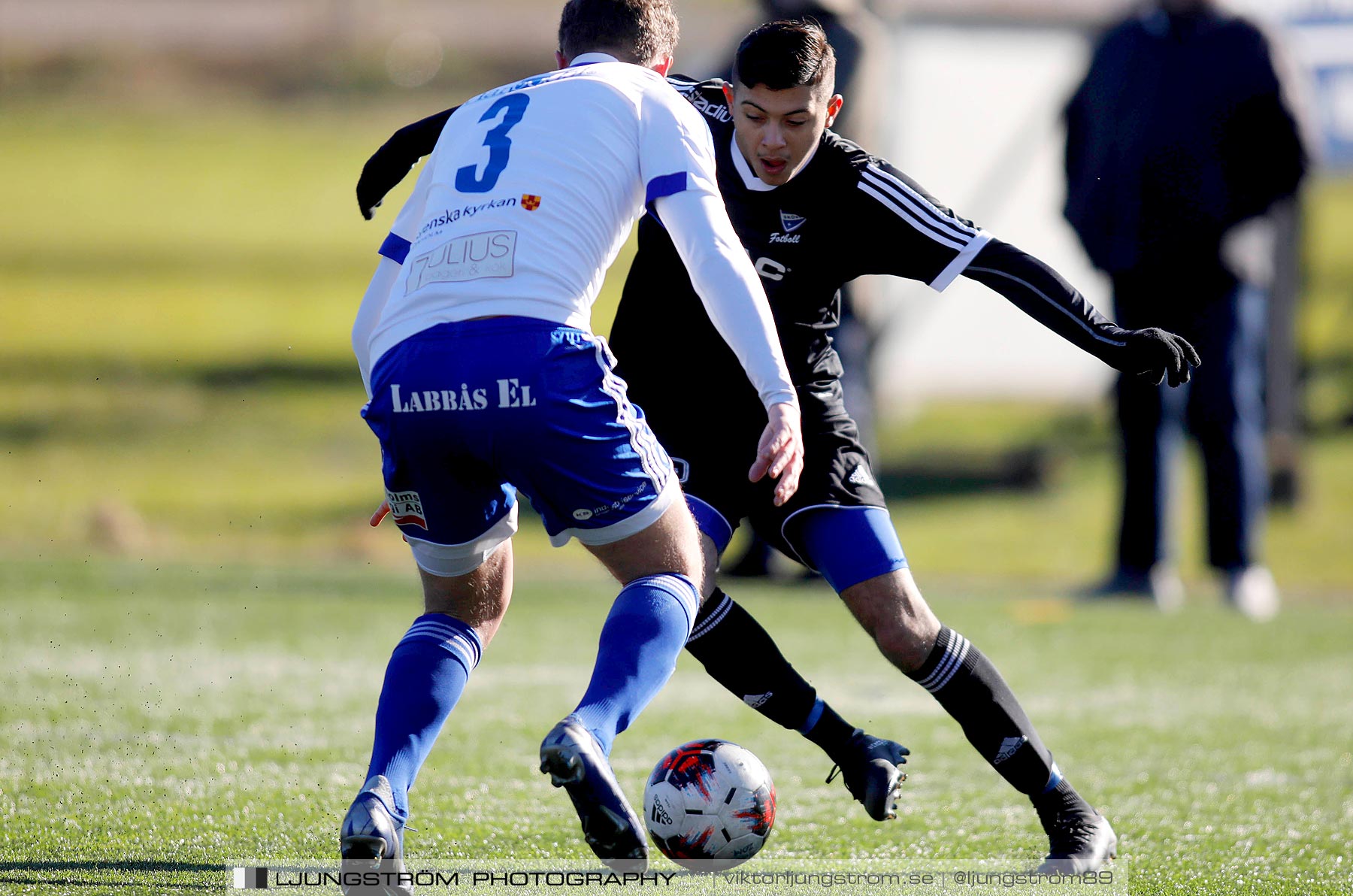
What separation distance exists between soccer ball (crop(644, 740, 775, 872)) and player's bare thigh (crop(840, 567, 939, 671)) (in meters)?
0.41

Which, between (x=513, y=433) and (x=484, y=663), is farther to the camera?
(x=484, y=663)

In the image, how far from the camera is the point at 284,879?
3.27 meters

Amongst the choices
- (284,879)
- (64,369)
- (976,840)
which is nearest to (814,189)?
(976,840)

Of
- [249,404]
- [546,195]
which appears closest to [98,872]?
[546,195]

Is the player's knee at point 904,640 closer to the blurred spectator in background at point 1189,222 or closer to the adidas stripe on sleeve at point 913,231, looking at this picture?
the adidas stripe on sleeve at point 913,231

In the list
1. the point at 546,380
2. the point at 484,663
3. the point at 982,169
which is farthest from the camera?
the point at 982,169

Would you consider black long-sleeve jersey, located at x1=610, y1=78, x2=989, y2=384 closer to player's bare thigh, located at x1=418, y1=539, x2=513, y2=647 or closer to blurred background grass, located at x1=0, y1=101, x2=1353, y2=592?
player's bare thigh, located at x1=418, y1=539, x2=513, y2=647

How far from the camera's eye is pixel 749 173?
12.5ft

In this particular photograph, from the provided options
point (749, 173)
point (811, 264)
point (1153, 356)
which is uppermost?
point (749, 173)

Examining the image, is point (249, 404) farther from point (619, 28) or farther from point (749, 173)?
point (619, 28)

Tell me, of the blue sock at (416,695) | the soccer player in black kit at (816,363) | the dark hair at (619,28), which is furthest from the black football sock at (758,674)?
the dark hair at (619,28)

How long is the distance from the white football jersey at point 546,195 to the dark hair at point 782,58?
31 cm

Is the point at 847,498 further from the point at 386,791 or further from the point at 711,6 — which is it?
the point at 711,6

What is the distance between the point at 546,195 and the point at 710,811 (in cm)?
136
